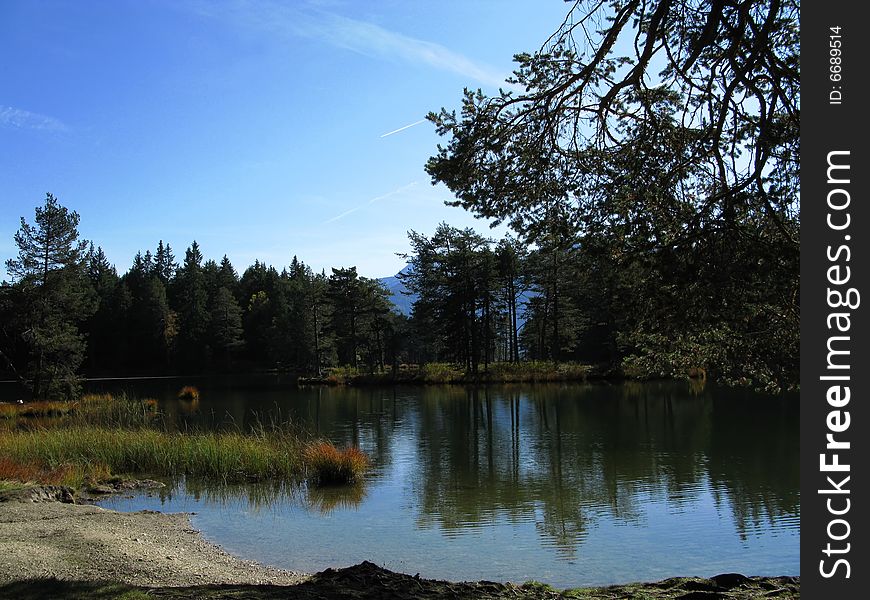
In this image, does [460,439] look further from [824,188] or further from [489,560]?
[824,188]

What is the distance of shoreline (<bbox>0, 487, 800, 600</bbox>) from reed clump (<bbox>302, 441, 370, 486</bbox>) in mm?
4372

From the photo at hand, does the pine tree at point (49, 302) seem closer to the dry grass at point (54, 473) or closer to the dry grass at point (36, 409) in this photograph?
the dry grass at point (36, 409)

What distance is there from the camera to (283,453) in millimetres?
14406

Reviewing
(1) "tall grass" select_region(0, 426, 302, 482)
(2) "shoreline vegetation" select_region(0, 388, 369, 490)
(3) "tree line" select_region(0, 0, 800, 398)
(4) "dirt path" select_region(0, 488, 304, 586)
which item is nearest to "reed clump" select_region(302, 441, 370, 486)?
(2) "shoreline vegetation" select_region(0, 388, 369, 490)

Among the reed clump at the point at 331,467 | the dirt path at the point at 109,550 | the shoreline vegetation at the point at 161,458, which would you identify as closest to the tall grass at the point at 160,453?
the shoreline vegetation at the point at 161,458

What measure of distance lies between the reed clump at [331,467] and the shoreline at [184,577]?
172 inches

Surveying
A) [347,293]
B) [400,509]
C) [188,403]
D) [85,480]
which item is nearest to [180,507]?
[85,480]

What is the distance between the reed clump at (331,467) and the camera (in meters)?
13.4

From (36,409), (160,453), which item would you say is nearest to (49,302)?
(36,409)

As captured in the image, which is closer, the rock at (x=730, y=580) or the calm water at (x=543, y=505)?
the rock at (x=730, y=580)

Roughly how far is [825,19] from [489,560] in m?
6.73

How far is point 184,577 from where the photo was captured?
6375 millimetres

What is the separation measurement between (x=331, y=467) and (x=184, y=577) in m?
7.10

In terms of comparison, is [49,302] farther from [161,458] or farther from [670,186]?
[670,186]
